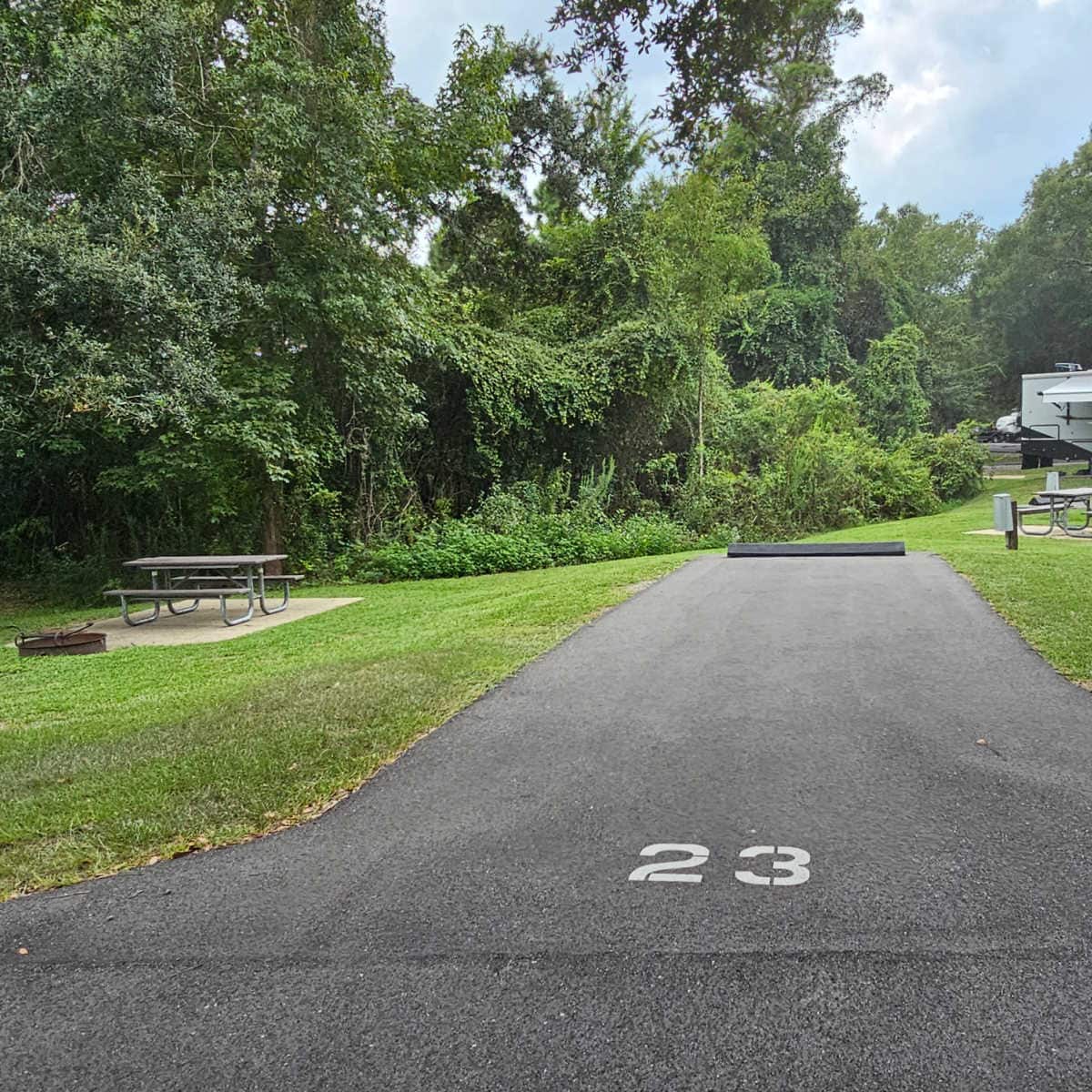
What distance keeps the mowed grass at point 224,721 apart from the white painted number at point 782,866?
1.62 metres

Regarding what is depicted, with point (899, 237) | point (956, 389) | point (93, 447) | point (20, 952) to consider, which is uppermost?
point (899, 237)

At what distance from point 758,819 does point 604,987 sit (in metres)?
1.11

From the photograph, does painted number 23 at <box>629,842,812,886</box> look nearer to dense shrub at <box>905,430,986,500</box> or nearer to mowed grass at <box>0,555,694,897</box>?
mowed grass at <box>0,555,694,897</box>

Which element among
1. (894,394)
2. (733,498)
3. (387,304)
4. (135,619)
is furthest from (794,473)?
(135,619)

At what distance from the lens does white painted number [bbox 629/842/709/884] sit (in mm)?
2502

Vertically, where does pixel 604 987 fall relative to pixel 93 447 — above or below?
below

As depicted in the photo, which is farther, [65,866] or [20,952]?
[65,866]

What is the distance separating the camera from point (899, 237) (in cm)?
4097

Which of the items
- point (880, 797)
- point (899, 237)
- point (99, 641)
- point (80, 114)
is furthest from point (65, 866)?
point (899, 237)

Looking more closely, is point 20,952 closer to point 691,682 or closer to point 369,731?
point 369,731

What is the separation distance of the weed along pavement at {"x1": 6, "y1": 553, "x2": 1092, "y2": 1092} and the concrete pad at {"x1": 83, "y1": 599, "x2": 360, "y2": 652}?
4346mm

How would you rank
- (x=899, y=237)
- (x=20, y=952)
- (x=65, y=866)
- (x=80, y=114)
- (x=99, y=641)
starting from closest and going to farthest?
(x=20, y=952) < (x=65, y=866) < (x=99, y=641) < (x=80, y=114) < (x=899, y=237)

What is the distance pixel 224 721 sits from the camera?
4.30 metres

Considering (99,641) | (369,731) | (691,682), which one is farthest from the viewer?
(99,641)
